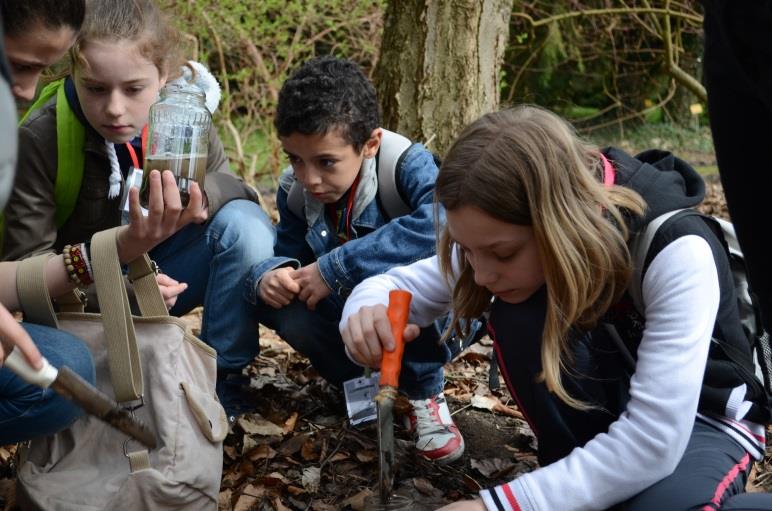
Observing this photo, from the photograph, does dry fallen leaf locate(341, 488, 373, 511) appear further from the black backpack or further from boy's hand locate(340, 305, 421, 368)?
the black backpack

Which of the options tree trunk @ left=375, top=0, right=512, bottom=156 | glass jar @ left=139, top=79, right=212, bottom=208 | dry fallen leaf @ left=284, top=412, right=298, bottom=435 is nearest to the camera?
glass jar @ left=139, top=79, right=212, bottom=208

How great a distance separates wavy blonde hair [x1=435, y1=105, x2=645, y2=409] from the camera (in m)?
2.06

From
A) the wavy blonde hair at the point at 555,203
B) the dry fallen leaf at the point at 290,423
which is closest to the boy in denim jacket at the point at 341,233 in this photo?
the dry fallen leaf at the point at 290,423

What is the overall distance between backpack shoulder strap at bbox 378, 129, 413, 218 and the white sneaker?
2.13 ft

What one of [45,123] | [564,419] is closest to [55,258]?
[45,123]

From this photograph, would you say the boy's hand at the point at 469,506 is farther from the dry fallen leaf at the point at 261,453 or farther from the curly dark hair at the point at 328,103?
the curly dark hair at the point at 328,103

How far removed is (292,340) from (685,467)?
1.43 m

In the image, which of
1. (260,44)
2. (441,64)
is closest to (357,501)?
(441,64)

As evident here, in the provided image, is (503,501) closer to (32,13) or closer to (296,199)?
(296,199)

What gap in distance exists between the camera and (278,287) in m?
2.96

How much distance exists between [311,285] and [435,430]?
622 mm

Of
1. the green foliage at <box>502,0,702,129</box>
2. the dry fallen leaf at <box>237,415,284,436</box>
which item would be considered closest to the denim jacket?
the dry fallen leaf at <box>237,415,284,436</box>

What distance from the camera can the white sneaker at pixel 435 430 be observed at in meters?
2.91

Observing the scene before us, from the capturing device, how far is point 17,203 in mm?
2770
